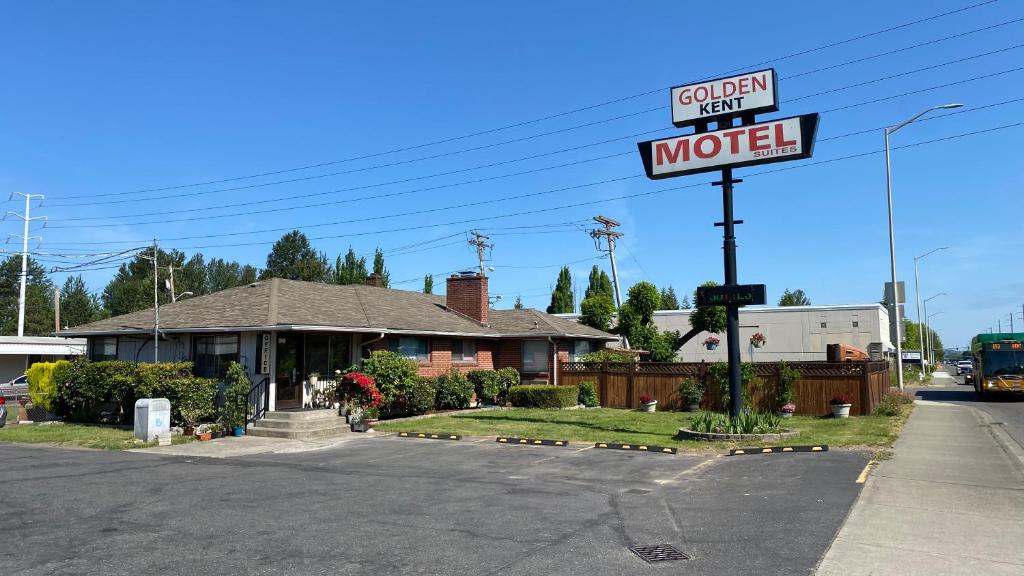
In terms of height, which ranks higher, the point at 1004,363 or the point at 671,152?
the point at 671,152

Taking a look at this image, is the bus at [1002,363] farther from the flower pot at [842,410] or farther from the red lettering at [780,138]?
the red lettering at [780,138]

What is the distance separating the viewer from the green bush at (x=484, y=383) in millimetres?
25328

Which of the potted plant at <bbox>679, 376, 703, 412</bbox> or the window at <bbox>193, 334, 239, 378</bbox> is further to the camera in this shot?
the potted plant at <bbox>679, 376, 703, 412</bbox>

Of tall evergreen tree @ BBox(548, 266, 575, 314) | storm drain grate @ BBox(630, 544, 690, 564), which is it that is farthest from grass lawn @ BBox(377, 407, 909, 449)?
tall evergreen tree @ BBox(548, 266, 575, 314)

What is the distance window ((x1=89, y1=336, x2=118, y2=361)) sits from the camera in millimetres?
23516

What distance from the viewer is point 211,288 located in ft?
322

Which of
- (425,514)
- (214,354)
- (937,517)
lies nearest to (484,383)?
(214,354)

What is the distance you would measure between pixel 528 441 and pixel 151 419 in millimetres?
9097

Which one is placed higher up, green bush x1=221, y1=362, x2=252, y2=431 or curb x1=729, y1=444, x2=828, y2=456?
green bush x1=221, y1=362, x2=252, y2=431

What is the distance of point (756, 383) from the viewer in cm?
2311

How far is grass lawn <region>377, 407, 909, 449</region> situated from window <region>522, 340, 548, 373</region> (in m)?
3.88

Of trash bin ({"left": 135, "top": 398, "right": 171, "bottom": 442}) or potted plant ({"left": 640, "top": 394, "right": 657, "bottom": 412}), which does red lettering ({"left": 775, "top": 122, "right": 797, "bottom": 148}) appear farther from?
trash bin ({"left": 135, "top": 398, "right": 171, "bottom": 442})

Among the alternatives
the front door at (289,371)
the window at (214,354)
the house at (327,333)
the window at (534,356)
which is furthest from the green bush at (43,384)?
the window at (534,356)

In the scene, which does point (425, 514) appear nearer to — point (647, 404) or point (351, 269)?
point (647, 404)
